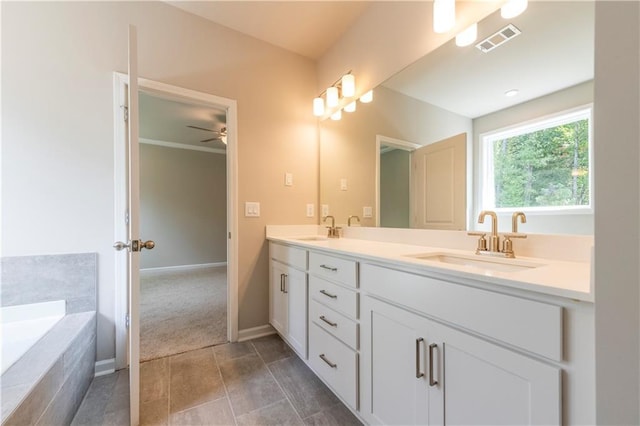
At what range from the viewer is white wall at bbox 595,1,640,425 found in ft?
1.34

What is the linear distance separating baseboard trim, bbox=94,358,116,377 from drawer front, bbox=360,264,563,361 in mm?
1882

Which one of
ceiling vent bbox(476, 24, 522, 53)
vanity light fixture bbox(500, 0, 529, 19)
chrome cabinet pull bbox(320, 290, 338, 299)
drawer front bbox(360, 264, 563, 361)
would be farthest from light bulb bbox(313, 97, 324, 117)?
drawer front bbox(360, 264, 563, 361)

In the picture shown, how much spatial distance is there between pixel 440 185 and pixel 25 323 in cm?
255

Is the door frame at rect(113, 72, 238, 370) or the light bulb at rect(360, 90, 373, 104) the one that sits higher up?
the light bulb at rect(360, 90, 373, 104)

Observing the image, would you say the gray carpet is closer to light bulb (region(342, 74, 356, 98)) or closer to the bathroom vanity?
the bathroom vanity

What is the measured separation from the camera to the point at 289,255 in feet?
6.13

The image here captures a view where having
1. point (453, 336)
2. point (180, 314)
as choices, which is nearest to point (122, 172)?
point (180, 314)

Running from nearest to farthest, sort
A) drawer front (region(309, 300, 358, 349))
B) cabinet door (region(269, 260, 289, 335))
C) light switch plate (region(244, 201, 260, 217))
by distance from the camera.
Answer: drawer front (region(309, 300, 358, 349))
cabinet door (region(269, 260, 289, 335))
light switch plate (region(244, 201, 260, 217))

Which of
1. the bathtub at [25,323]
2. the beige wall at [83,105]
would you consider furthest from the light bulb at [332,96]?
the bathtub at [25,323]

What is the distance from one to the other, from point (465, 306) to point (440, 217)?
2.57ft

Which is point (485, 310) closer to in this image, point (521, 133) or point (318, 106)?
point (521, 133)

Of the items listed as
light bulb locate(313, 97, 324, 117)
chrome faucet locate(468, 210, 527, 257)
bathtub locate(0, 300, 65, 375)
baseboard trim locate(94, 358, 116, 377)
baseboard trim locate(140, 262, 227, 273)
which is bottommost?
baseboard trim locate(140, 262, 227, 273)

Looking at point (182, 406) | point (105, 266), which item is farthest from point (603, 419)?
point (105, 266)

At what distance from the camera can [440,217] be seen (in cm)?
Result: 148
